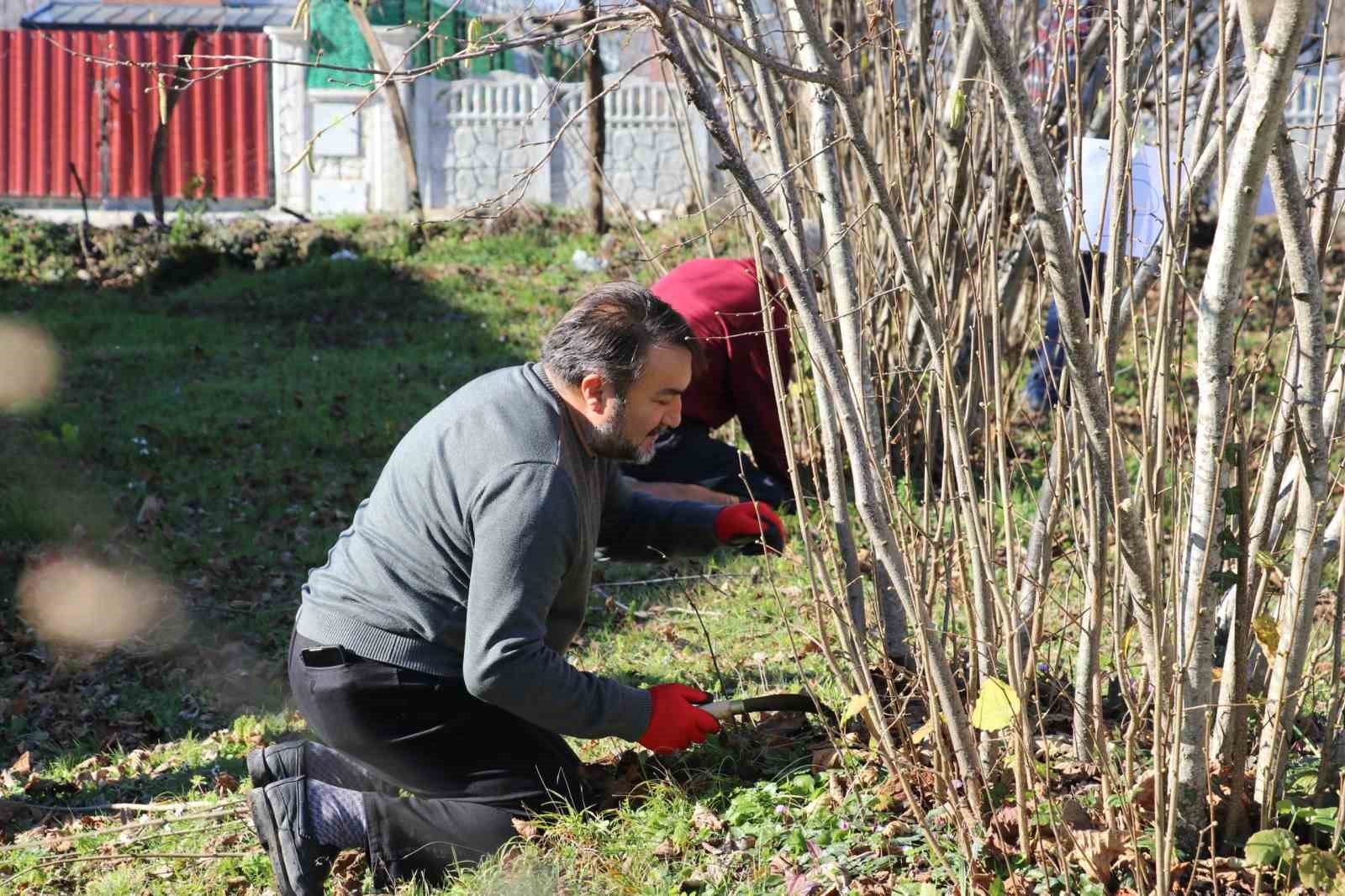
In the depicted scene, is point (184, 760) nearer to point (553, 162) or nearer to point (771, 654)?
point (771, 654)

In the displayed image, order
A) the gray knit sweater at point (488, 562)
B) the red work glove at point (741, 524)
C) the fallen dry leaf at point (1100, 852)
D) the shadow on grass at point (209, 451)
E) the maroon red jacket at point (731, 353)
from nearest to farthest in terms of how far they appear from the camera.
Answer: the fallen dry leaf at point (1100, 852) < the gray knit sweater at point (488, 562) < the red work glove at point (741, 524) < the maroon red jacket at point (731, 353) < the shadow on grass at point (209, 451)

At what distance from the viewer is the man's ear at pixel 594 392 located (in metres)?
2.80

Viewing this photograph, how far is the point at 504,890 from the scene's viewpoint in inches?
110

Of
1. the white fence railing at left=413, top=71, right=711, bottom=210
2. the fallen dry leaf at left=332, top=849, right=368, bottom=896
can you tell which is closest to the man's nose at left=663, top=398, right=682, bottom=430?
the fallen dry leaf at left=332, top=849, right=368, bottom=896

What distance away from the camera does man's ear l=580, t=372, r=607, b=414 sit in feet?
9.18

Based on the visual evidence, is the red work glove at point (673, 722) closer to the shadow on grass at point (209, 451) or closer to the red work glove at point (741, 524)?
the red work glove at point (741, 524)

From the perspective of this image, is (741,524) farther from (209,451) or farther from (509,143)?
(509,143)

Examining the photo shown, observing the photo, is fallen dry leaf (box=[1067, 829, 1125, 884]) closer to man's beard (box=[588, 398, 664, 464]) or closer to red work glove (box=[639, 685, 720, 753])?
red work glove (box=[639, 685, 720, 753])

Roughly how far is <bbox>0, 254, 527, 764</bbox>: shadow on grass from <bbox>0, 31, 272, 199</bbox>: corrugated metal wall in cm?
616

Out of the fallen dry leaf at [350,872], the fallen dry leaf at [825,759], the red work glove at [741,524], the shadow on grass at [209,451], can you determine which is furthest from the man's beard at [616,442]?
the shadow on grass at [209,451]

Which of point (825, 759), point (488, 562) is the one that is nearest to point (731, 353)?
point (825, 759)

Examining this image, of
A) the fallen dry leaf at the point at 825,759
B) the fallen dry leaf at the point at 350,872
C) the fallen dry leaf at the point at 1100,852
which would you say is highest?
the fallen dry leaf at the point at 1100,852

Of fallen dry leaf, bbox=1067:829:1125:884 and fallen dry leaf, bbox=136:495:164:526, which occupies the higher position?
fallen dry leaf, bbox=1067:829:1125:884

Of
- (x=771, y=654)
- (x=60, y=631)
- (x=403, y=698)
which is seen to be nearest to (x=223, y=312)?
(x=60, y=631)
